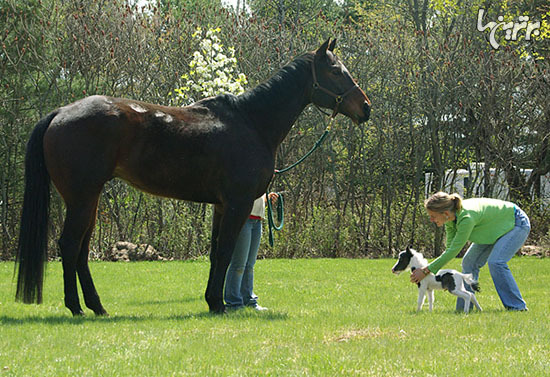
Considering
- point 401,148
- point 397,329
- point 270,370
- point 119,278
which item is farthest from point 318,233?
point 270,370

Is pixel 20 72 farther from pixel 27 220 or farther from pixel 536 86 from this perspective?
pixel 536 86

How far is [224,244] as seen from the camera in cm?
702

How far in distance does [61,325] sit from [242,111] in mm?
2955

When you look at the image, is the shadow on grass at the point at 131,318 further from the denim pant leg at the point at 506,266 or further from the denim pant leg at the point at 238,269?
the denim pant leg at the point at 506,266

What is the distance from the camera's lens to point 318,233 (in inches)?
691

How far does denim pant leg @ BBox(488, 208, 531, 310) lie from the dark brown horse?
231 cm

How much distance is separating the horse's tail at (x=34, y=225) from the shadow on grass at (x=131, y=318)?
317 millimetres

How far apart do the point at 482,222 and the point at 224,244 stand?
124 inches

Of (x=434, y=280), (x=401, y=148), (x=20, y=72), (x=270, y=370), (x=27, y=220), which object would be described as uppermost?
(x=20, y=72)

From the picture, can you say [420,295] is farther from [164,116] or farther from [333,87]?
[164,116]

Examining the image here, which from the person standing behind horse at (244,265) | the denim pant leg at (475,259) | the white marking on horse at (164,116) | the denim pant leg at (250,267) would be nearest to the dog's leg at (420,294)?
the denim pant leg at (475,259)

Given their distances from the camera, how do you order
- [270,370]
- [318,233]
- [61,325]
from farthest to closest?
[318,233]
[61,325]
[270,370]

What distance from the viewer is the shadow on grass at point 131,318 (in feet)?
21.1

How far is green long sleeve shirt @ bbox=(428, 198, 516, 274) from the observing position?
7.43m
